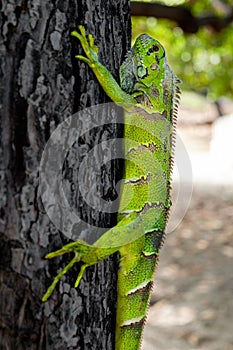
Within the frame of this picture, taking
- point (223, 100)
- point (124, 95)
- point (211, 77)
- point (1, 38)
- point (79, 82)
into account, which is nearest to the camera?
point (1, 38)

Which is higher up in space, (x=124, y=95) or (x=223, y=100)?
(x=223, y=100)

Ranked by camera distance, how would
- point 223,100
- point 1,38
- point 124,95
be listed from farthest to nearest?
point 223,100 < point 124,95 < point 1,38

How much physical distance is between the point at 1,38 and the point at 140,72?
0.65 m

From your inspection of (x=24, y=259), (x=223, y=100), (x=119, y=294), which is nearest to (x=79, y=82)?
(x=24, y=259)

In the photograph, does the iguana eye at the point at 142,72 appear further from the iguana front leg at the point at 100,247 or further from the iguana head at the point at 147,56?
the iguana front leg at the point at 100,247

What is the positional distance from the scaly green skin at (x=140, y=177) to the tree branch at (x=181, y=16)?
310 cm

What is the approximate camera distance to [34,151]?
65.7 inches

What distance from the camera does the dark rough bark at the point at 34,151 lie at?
1635mm

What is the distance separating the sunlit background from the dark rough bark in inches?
46.8

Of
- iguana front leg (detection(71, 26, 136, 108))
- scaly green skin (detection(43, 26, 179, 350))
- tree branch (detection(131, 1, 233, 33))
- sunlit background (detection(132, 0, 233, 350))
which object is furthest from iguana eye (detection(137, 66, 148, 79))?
tree branch (detection(131, 1, 233, 33))

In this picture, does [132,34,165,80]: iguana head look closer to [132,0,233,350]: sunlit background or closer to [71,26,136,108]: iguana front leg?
[71,26,136,108]: iguana front leg

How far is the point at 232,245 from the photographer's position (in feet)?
26.4

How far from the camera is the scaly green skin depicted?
1.98 meters

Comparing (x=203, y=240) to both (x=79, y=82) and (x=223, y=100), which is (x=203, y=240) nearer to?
(x=79, y=82)
